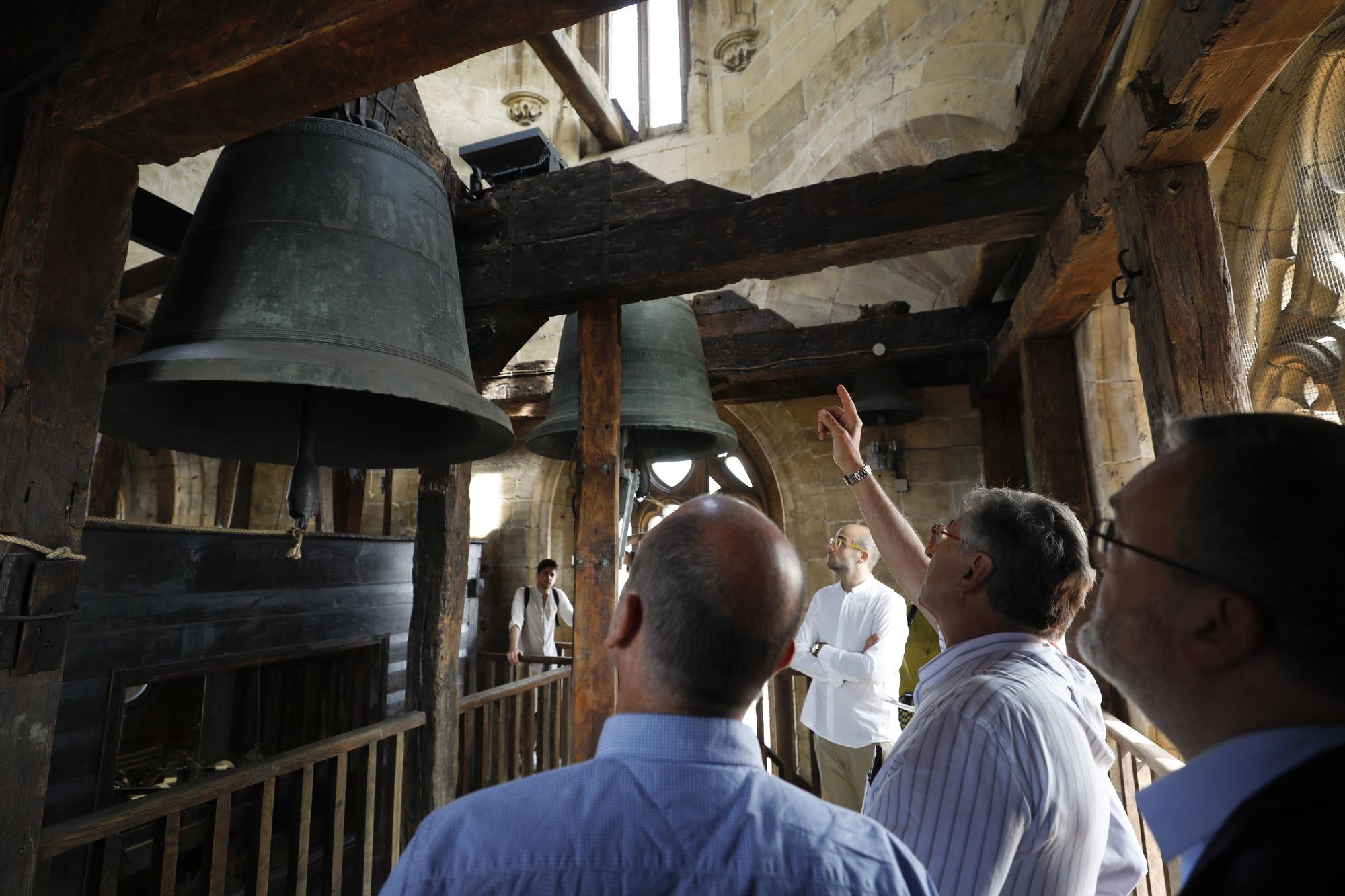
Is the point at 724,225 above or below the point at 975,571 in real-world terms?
above

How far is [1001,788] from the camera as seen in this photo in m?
1.06

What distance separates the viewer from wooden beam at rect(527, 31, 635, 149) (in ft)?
15.8

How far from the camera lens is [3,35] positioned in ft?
5.83

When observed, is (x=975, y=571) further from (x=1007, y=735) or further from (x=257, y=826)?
(x=257, y=826)

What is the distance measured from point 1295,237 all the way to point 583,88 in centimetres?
511

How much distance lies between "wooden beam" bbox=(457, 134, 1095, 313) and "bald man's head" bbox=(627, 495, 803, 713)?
6.32ft

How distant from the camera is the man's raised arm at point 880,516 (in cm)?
204

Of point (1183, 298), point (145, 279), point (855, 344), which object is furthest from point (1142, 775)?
point (145, 279)

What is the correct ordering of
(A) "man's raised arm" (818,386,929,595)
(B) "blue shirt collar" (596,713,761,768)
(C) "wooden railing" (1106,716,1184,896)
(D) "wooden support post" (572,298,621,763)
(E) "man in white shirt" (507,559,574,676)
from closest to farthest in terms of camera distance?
1. (B) "blue shirt collar" (596,713,761,768)
2. (A) "man's raised arm" (818,386,929,595)
3. (C) "wooden railing" (1106,716,1184,896)
4. (D) "wooden support post" (572,298,621,763)
5. (E) "man in white shirt" (507,559,574,676)

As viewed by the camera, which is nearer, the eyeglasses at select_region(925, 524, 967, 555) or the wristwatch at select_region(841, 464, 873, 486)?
the eyeglasses at select_region(925, 524, 967, 555)

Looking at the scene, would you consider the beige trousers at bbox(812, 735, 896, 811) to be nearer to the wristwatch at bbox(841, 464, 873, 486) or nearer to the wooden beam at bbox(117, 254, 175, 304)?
the wristwatch at bbox(841, 464, 873, 486)

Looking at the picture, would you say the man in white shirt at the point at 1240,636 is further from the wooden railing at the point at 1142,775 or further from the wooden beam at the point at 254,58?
the wooden railing at the point at 1142,775

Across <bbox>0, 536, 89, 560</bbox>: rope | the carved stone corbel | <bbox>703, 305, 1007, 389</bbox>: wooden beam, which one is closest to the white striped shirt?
<bbox>0, 536, 89, 560</bbox>: rope

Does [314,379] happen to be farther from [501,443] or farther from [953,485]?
[953,485]
